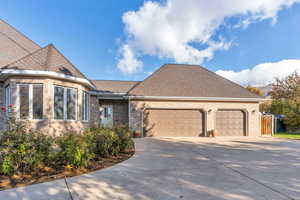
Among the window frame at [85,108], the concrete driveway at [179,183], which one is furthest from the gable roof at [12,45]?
the concrete driveway at [179,183]

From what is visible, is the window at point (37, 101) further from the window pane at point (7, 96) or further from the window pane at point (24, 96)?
the window pane at point (7, 96)

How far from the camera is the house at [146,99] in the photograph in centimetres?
833

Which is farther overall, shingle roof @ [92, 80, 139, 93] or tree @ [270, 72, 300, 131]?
tree @ [270, 72, 300, 131]

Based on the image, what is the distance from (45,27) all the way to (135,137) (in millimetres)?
11379

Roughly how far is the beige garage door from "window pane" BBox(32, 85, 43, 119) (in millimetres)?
6914

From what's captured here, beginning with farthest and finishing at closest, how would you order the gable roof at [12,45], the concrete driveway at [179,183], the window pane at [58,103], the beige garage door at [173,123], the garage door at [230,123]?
the garage door at [230,123]
the beige garage door at [173,123]
the gable roof at [12,45]
the window pane at [58,103]
the concrete driveway at [179,183]

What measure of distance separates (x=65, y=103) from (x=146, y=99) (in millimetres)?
5766

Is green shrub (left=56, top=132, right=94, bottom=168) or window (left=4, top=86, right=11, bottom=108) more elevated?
window (left=4, top=86, right=11, bottom=108)

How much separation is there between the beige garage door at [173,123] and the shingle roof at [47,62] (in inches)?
247

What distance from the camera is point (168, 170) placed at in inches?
182

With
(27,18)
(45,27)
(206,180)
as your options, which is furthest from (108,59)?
(206,180)

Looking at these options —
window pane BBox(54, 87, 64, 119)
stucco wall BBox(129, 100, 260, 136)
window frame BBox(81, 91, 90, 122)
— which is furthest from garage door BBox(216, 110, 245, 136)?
window pane BBox(54, 87, 64, 119)

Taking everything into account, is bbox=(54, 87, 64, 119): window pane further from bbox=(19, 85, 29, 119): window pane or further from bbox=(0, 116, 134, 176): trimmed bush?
bbox=(0, 116, 134, 176): trimmed bush

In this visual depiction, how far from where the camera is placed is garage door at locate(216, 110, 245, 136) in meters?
12.9
